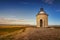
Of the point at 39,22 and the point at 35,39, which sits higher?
the point at 39,22

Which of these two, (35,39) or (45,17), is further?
(45,17)

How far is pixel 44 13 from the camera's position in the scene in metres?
15.4

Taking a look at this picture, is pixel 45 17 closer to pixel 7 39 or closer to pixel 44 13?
pixel 44 13

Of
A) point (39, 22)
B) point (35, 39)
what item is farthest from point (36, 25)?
point (35, 39)

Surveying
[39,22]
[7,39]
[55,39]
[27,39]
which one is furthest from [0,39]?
[39,22]

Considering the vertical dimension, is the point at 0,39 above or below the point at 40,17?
below

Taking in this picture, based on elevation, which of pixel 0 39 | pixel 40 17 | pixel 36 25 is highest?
pixel 40 17

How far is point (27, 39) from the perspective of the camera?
696cm

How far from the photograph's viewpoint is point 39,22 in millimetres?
15586

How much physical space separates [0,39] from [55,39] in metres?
3.35

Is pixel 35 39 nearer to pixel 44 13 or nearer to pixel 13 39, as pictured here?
pixel 13 39

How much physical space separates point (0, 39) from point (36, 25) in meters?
8.91

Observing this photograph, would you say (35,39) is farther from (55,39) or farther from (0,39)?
(0,39)

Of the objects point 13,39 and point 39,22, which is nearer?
point 13,39
